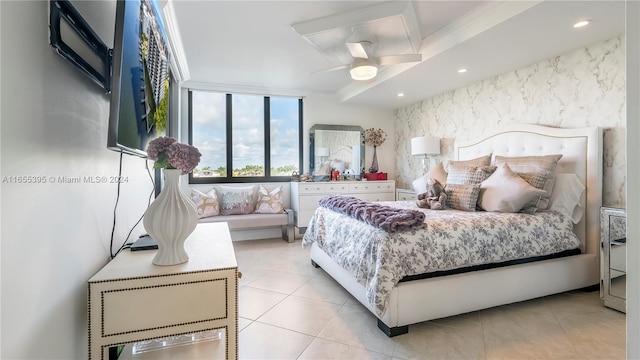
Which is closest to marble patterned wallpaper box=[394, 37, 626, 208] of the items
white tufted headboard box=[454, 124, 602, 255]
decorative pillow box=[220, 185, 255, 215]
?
white tufted headboard box=[454, 124, 602, 255]

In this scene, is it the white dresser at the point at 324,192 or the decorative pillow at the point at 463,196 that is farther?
the white dresser at the point at 324,192

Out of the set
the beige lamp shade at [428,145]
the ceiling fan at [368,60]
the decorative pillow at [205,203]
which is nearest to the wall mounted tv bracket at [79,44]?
the ceiling fan at [368,60]

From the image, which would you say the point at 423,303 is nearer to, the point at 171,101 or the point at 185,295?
the point at 185,295

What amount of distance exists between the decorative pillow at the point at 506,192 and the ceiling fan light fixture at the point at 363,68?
5.14ft

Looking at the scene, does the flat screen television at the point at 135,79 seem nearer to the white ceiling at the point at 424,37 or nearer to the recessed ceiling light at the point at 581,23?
the white ceiling at the point at 424,37

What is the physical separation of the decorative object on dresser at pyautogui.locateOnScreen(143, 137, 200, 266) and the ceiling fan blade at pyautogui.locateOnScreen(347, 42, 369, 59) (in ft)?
6.02

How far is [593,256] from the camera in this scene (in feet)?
8.26

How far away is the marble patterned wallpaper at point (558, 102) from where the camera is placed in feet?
8.17

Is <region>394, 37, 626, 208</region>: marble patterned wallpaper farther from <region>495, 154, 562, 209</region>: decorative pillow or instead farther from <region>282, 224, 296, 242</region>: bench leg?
<region>282, 224, 296, 242</region>: bench leg

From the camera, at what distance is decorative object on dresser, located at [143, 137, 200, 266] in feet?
3.84

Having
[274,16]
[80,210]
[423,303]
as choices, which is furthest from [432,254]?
[274,16]

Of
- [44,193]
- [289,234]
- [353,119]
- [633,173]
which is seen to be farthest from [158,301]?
[353,119]

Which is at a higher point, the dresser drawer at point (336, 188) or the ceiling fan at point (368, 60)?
the ceiling fan at point (368, 60)

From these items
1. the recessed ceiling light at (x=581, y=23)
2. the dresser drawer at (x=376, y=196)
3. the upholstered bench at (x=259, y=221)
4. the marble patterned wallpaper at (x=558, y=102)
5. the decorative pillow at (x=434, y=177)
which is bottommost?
the upholstered bench at (x=259, y=221)
